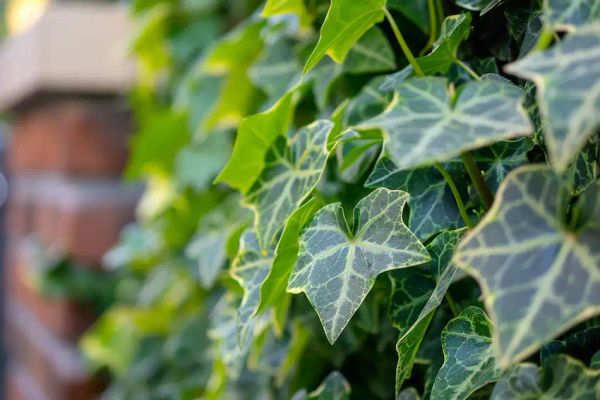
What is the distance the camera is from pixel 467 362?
36cm

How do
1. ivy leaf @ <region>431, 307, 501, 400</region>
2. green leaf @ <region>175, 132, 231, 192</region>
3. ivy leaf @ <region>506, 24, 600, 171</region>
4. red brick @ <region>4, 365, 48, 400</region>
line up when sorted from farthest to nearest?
red brick @ <region>4, 365, 48, 400</region>, green leaf @ <region>175, 132, 231, 192</region>, ivy leaf @ <region>431, 307, 501, 400</region>, ivy leaf @ <region>506, 24, 600, 171</region>

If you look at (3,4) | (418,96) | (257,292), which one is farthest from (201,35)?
(3,4)

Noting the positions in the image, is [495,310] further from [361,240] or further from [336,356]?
[336,356]

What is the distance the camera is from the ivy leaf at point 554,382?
0.31m

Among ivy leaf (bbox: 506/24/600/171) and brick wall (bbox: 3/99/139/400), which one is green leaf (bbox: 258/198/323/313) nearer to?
ivy leaf (bbox: 506/24/600/171)

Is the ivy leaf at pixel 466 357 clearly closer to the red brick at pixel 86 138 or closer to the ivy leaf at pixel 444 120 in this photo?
the ivy leaf at pixel 444 120

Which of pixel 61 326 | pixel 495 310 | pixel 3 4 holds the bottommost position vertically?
pixel 61 326

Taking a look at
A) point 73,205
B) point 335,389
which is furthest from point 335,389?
point 73,205

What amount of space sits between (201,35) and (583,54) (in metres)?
0.79

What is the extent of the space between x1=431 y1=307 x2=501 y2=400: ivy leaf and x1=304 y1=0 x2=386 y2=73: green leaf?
0.56ft

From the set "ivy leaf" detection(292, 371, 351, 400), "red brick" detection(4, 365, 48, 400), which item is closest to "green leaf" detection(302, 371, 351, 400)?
"ivy leaf" detection(292, 371, 351, 400)

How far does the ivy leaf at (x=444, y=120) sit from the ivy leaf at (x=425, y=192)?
0.25ft

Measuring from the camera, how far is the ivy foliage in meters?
0.27

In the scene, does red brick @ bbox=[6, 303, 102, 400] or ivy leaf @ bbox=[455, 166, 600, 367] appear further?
red brick @ bbox=[6, 303, 102, 400]
